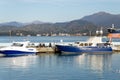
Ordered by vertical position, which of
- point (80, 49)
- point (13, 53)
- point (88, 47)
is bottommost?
point (13, 53)

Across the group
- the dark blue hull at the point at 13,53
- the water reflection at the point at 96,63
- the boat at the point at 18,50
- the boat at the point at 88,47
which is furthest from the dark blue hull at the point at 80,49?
the dark blue hull at the point at 13,53

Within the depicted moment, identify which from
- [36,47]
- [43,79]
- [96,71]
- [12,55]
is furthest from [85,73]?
[36,47]

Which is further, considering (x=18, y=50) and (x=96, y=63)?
(x=18, y=50)

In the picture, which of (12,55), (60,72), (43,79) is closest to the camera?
(43,79)

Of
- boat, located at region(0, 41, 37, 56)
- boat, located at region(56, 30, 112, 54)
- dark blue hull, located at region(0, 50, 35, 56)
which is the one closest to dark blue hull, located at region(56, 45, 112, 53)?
boat, located at region(56, 30, 112, 54)

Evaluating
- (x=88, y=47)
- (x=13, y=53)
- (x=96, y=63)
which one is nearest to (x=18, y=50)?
(x=13, y=53)

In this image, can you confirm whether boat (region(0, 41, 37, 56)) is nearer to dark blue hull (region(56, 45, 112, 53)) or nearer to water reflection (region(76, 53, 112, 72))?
dark blue hull (region(56, 45, 112, 53))

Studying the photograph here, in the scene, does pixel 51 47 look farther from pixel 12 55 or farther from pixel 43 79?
pixel 43 79

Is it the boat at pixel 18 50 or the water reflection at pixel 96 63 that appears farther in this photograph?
the boat at pixel 18 50

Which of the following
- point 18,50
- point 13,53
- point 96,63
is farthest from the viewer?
point 18,50

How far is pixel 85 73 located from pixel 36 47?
34.5m

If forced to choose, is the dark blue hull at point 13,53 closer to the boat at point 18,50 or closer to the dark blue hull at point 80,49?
the boat at point 18,50

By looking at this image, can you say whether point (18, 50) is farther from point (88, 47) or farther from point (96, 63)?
point (96, 63)

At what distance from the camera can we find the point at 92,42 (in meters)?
83.9
